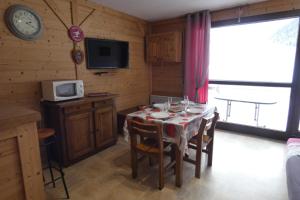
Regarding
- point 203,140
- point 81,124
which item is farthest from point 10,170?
point 203,140

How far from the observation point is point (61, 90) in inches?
99.2

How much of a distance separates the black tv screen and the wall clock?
2.58ft

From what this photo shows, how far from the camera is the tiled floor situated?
6.57 ft

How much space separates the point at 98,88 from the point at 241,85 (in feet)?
9.37

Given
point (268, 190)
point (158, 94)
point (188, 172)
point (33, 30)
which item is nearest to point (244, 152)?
point (268, 190)

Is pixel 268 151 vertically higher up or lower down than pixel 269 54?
lower down

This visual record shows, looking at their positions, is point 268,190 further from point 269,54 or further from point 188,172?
point 269,54

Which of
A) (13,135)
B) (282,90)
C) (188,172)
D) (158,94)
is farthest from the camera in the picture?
(158,94)

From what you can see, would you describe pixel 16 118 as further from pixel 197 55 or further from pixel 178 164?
pixel 197 55

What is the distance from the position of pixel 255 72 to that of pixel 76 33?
3376 millimetres

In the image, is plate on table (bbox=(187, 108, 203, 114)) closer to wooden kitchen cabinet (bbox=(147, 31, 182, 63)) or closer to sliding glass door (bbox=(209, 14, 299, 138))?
sliding glass door (bbox=(209, 14, 299, 138))

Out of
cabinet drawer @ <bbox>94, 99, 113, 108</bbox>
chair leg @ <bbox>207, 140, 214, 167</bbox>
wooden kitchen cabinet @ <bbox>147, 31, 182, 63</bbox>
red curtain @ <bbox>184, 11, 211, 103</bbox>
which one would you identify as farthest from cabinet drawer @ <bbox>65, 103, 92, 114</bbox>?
red curtain @ <bbox>184, 11, 211, 103</bbox>

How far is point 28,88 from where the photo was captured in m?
2.47

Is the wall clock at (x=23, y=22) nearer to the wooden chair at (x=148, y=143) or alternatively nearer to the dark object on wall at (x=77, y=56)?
the dark object on wall at (x=77, y=56)
